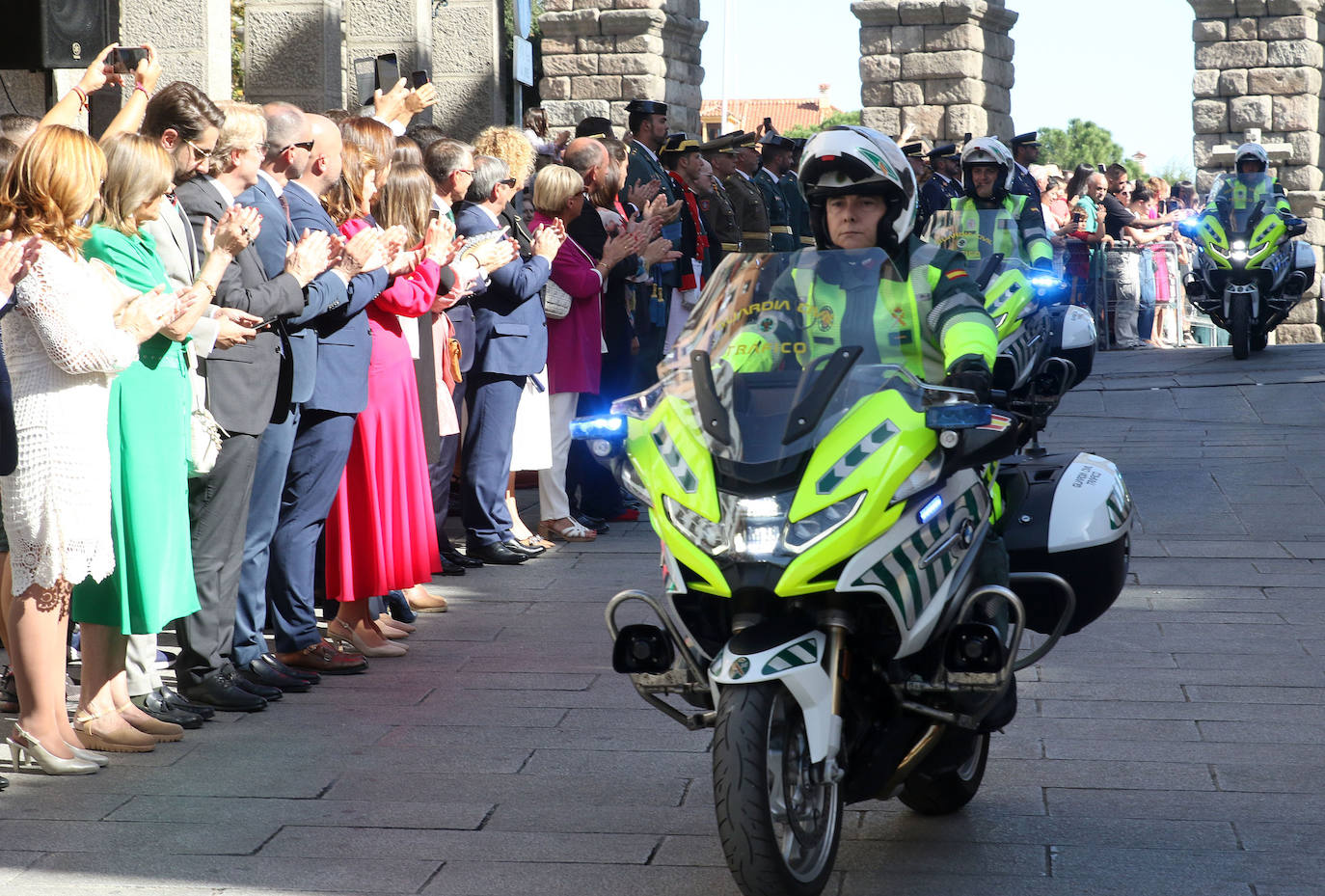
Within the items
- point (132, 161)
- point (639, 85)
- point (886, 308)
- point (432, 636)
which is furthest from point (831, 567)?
point (639, 85)

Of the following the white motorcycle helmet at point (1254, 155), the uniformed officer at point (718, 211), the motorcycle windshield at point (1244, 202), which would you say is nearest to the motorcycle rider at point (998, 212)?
the uniformed officer at point (718, 211)

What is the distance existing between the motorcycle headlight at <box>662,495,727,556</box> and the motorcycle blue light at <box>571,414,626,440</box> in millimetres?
307

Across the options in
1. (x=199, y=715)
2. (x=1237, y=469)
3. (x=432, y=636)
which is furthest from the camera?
(x=1237, y=469)

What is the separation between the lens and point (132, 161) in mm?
5418

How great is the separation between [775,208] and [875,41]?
7.42 metres

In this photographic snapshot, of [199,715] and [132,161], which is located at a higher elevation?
[132,161]

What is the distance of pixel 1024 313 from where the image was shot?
31.9ft

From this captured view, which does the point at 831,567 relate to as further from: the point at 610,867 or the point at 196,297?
the point at 196,297

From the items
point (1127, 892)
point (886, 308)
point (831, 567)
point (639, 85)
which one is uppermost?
point (639, 85)

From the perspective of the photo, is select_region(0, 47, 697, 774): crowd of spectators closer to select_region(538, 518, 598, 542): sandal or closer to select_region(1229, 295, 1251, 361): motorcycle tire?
select_region(538, 518, 598, 542): sandal

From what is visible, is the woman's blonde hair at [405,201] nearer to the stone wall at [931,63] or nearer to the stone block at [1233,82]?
the stone wall at [931,63]

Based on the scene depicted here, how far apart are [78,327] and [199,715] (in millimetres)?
1459

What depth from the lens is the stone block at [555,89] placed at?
21.2 metres

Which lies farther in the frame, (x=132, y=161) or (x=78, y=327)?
(x=132, y=161)
